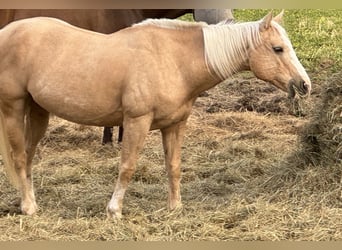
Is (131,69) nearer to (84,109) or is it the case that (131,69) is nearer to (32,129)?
(84,109)

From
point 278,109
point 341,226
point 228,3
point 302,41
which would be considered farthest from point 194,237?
point 302,41

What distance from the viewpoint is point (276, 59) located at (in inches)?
130

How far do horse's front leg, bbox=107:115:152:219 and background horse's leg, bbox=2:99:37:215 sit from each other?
0.54 metres

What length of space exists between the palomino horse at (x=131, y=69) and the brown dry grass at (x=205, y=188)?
0.27 metres

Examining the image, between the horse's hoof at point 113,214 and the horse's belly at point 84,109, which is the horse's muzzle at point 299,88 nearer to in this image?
the horse's belly at point 84,109

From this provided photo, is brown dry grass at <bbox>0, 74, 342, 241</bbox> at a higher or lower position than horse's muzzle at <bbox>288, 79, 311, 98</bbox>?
lower

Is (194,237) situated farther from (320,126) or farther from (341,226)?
(320,126)

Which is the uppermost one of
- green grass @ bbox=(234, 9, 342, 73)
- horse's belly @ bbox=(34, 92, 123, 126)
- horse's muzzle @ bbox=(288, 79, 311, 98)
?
horse's muzzle @ bbox=(288, 79, 311, 98)

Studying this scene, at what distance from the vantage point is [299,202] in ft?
12.1

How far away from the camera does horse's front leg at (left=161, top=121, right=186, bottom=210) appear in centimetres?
364

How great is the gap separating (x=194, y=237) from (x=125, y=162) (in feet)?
2.04

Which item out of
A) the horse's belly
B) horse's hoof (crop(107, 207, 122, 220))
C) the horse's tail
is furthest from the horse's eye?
the horse's tail

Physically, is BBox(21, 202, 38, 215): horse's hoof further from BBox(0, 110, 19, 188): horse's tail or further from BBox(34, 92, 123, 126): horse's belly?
BBox(34, 92, 123, 126): horse's belly

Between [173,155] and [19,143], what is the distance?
0.95 m
